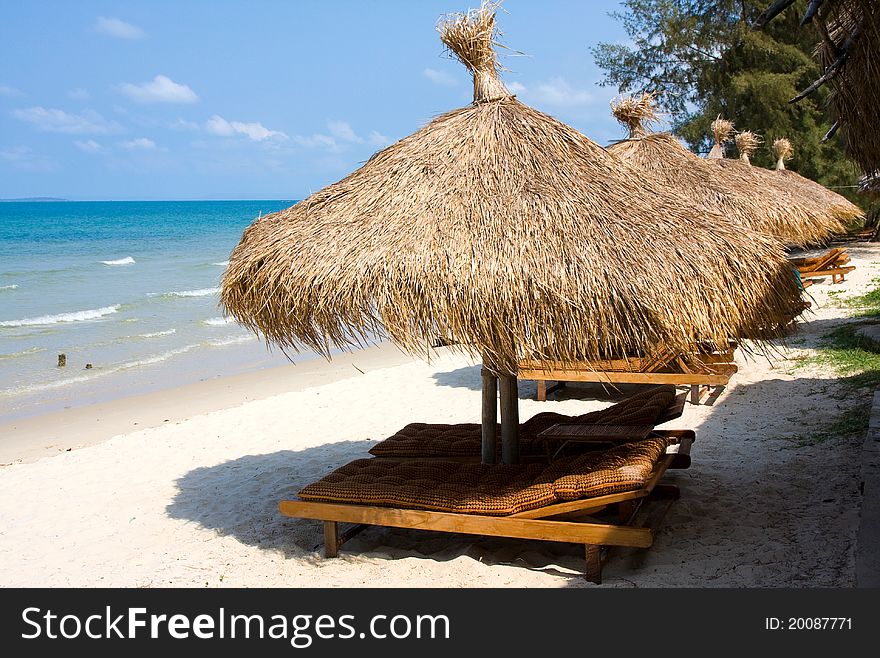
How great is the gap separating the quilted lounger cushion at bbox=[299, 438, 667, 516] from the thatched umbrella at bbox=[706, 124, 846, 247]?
7.33 m

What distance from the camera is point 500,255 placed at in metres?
3.85

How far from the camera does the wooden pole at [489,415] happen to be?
4887 millimetres

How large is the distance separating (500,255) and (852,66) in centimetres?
216

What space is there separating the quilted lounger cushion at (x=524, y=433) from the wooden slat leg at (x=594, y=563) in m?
1.11

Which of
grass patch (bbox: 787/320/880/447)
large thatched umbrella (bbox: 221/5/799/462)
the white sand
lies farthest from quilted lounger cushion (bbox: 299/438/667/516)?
grass patch (bbox: 787/320/880/447)

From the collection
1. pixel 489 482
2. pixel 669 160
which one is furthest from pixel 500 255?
pixel 669 160

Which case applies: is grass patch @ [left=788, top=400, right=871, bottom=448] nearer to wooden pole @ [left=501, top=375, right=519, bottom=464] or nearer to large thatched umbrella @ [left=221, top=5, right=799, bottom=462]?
large thatched umbrella @ [left=221, top=5, right=799, bottom=462]

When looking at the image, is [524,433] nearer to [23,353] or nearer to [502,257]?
[502,257]

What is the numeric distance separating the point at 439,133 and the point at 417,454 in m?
1.97

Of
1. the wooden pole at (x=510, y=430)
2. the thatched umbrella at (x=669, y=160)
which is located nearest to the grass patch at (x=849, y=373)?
the thatched umbrella at (x=669, y=160)

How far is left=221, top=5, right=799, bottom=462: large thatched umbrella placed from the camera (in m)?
3.75

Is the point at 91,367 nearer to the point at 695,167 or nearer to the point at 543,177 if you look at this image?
the point at 695,167
